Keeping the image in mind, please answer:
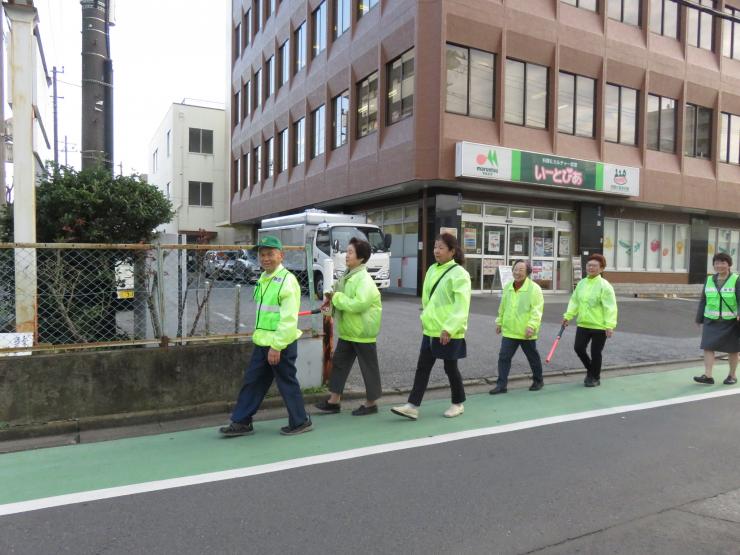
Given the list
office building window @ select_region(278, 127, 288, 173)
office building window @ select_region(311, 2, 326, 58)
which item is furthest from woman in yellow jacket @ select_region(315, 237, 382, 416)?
office building window @ select_region(278, 127, 288, 173)

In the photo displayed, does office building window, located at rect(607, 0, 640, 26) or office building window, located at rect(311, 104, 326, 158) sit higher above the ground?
office building window, located at rect(607, 0, 640, 26)

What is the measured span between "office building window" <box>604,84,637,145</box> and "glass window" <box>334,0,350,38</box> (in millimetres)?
9857

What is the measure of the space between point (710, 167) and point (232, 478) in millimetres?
24696

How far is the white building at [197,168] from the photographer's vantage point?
38.9 metres

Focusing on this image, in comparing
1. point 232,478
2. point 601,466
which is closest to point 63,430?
point 232,478

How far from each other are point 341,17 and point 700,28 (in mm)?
14412

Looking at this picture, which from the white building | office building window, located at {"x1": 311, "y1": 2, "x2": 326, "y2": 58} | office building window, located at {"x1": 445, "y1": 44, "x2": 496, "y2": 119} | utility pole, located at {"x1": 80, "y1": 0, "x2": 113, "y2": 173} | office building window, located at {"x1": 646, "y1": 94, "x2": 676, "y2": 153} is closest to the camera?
utility pole, located at {"x1": 80, "y1": 0, "x2": 113, "y2": 173}

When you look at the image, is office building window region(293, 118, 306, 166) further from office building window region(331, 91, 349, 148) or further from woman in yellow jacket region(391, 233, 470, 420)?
woman in yellow jacket region(391, 233, 470, 420)

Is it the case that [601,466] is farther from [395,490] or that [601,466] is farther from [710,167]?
[710,167]

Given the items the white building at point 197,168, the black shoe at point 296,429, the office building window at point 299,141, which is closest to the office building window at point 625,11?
the office building window at point 299,141

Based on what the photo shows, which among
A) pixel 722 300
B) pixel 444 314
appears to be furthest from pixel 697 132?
pixel 444 314

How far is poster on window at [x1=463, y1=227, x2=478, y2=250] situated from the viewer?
61.1ft

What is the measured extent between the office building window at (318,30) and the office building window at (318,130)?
95.2 inches

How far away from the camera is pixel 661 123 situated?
21.3 m
